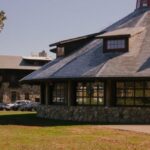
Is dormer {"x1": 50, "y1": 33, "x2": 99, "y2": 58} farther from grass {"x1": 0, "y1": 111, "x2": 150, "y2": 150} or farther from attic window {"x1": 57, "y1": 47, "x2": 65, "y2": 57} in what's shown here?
grass {"x1": 0, "y1": 111, "x2": 150, "y2": 150}

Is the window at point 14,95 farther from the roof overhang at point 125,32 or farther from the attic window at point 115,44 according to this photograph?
the attic window at point 115,44

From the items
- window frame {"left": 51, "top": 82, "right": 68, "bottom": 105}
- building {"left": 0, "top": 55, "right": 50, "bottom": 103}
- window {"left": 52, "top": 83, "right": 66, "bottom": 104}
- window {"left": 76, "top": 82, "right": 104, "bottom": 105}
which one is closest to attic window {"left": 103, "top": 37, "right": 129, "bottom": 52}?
window {"left": 76, "top": 82, "right": 104, "bottom": 105}

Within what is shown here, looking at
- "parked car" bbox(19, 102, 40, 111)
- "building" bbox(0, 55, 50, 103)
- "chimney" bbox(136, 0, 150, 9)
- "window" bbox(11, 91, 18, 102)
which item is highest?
"chimney" bbox(136, 0, 150, 9)

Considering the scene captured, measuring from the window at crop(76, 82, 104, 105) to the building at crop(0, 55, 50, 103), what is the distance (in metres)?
43.8

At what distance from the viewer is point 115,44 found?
36.6 metres

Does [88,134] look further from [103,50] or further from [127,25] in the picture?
[127,25]

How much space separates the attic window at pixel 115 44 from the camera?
119ft

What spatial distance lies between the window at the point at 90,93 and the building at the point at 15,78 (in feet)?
144

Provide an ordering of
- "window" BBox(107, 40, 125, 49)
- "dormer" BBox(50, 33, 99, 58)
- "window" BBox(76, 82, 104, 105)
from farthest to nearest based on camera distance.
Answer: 1. "dormer" BBox(50, 33, 99, 58)
2. "window" BBox(107, 40, 125, 49)
3. "window" BBox(76, 82, 104, 105)

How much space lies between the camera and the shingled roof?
3351 centimetres

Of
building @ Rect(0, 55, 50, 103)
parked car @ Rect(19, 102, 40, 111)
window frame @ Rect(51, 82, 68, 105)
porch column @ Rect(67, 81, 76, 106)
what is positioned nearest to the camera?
porch column @ Rect(67, 81, 76, 106)

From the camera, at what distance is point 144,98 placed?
112ft

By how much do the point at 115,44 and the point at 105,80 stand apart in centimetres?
326

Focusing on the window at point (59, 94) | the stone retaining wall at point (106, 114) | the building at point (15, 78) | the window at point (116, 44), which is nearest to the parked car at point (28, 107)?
the building at point (15, 78)
